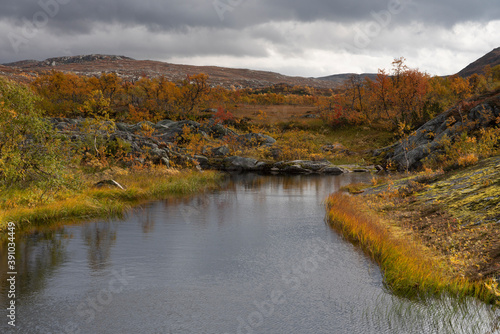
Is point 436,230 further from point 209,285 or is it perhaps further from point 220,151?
point 220,151

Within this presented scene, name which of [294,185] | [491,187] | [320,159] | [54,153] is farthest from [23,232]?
[320,159]

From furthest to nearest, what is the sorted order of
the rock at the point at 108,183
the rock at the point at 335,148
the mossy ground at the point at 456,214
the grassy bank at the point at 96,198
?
the rock at the point at 335,148
the rock at the point at 108,183
the grassy bank at the point at 96,198
the mossy ground at the point at 456,214

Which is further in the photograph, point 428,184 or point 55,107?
point 55,107

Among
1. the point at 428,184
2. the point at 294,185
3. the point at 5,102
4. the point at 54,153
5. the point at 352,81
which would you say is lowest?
the point at 294,185

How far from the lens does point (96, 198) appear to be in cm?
2453

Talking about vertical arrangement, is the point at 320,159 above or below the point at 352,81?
below

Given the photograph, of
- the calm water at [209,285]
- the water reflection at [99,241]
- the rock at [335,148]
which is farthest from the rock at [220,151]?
the water reflection at [99,241]

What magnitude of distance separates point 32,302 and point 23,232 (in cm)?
824

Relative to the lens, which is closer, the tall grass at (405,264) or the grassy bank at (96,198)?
the tall grass at (405,264)

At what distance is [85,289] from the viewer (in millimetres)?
11836

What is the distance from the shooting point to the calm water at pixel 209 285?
966 centimetres

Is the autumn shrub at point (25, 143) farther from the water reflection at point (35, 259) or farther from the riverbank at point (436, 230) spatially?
the riverbank at point (436, 230)

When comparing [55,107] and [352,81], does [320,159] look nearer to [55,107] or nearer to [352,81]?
[352,81]

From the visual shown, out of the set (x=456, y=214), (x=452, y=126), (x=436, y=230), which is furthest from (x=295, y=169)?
(x=436, y=230)
